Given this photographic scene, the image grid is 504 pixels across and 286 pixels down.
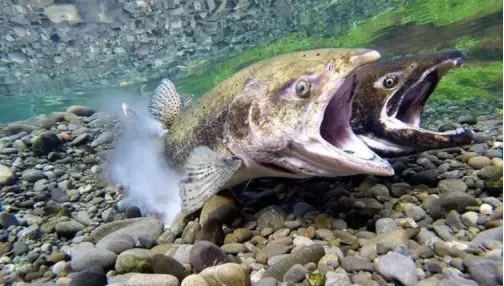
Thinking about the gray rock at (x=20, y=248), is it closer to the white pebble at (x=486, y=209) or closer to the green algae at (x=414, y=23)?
the white pebble at (x=486, y=209)

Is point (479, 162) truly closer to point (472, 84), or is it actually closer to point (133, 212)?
point (133, 212)

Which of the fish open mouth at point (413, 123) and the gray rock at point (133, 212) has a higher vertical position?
the fish open mouth at point (413, 123)

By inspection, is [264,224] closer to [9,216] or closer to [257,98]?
[257,98]

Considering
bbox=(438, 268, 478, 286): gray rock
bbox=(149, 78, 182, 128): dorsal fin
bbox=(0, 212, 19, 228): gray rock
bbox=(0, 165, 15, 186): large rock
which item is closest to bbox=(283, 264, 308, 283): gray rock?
bbox=(438, 268, 478, 286): gray rock

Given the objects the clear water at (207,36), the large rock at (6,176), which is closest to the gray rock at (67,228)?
the large rock at (6,176)

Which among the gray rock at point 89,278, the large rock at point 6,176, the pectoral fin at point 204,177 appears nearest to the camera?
the gray rock at point 89,278

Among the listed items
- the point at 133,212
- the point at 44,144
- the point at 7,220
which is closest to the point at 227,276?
the point at 133,212
